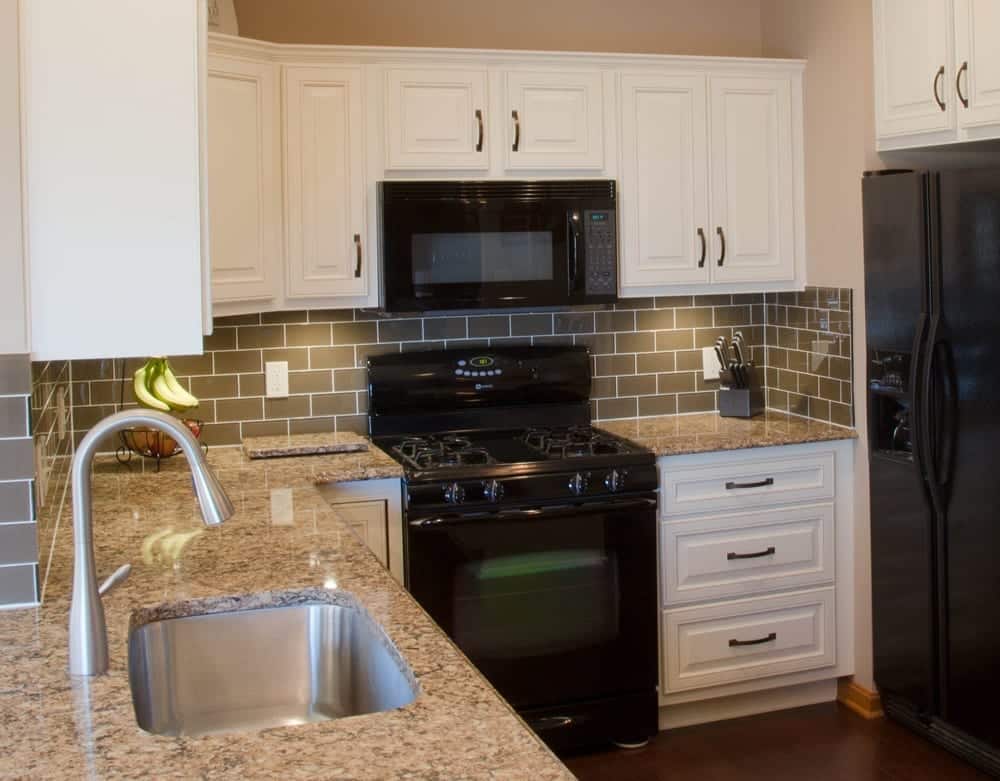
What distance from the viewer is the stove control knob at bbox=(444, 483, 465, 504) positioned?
346 centimetres

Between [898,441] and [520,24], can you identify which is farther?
[520,24]

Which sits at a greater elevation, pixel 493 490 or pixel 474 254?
pixel 474 254

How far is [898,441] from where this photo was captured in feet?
12.2

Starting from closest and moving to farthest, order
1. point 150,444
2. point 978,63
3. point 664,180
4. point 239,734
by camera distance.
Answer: point 239,734 < point 978,63 < point 150,444 < point 664,180

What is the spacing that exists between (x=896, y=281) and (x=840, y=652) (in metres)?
1.25

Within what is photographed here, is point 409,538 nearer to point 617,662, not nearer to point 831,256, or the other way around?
point 617,662

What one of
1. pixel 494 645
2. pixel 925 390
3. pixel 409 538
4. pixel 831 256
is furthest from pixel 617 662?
pixel 831 256

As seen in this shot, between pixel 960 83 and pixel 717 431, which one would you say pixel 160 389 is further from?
pixel 960 83

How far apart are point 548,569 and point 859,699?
120 centimetres

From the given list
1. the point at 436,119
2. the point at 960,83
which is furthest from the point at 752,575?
the point at 436,119

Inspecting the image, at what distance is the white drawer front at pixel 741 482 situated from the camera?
377 cm

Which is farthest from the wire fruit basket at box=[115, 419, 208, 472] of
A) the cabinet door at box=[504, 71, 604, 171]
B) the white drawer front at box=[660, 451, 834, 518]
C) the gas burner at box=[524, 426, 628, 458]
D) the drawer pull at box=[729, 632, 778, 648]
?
the drawer pull at box=[729, 632, 778, 648]

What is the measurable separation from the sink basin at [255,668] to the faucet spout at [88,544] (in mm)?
292

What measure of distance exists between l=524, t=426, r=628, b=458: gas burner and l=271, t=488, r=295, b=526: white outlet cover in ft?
2.89
